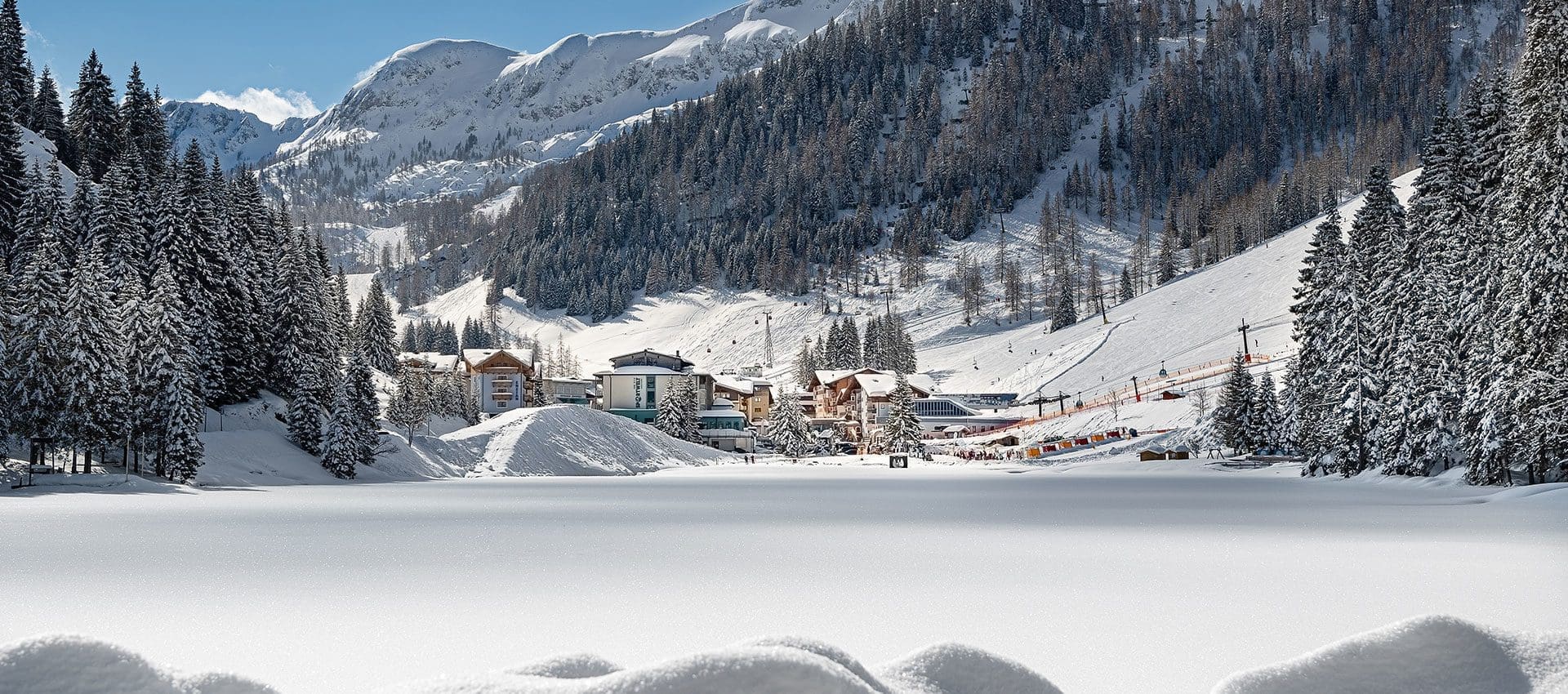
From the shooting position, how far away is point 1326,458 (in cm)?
4509

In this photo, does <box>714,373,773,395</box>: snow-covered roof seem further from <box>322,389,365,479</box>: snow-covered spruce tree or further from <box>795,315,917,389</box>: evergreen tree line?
<box>322,389,365,479</box>: snow-covered spruce tree

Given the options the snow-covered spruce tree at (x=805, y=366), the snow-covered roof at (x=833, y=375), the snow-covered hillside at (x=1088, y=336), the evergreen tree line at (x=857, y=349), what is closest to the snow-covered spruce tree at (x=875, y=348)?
the evergreen tree line at (x=857, y=349)

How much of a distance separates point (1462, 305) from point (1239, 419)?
111 ft

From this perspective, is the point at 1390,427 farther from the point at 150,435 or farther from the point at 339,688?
the point at 150,435

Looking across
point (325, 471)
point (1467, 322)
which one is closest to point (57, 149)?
point (325, 471)

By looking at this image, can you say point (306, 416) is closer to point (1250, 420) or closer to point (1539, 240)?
point (1539, 240)

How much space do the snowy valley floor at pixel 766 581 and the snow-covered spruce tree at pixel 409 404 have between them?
39991mm

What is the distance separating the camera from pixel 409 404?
229 feet

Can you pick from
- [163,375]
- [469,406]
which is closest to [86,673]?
[163,375]

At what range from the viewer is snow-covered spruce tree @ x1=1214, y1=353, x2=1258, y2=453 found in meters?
64.8

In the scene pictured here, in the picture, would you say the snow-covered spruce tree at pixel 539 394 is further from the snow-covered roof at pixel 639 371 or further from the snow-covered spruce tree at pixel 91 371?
the snow-covered spruce tree at pixel 91 371

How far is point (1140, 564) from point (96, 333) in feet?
130

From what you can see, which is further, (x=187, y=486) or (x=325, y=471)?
(x=325, y=471)

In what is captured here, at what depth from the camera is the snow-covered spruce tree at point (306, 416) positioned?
2062 inches
